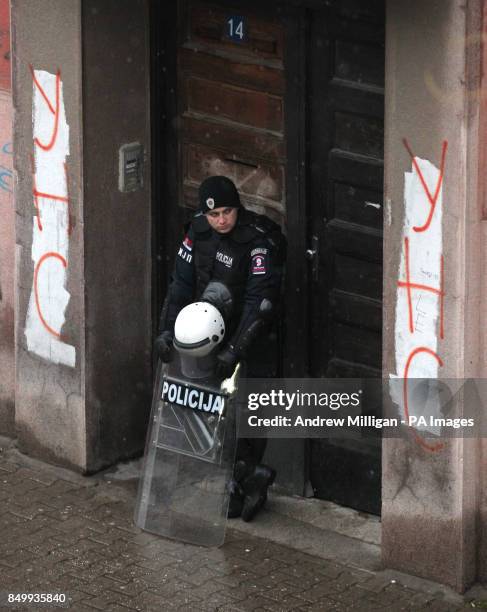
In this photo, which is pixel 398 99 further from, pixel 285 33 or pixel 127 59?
pixel 127 59

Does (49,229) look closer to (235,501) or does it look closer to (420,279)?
(235,501)

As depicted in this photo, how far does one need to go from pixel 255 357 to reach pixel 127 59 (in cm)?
180

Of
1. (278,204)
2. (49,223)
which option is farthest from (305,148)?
(49,223)

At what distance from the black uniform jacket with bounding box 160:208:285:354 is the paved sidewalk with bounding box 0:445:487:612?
109 cm

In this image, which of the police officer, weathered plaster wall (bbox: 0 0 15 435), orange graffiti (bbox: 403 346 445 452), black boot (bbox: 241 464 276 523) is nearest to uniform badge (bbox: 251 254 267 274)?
the police officer

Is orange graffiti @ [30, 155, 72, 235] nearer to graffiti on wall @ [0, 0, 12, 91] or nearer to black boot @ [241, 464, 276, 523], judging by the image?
graffiti on wall @ [0, 0, 12, 91]

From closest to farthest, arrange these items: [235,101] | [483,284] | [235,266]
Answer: [483,284] < [235,266] < [235,101]

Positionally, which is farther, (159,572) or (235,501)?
(235,501)

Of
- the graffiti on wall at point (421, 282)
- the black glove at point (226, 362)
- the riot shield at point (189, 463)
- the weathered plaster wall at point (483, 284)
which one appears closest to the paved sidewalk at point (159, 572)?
the riot shield at point (189, 463)

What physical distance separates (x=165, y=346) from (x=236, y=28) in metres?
1.75

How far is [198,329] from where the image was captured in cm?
774

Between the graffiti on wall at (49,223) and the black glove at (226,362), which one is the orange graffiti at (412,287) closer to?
the black glove at (226,362)

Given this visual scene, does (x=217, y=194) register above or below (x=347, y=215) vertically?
above

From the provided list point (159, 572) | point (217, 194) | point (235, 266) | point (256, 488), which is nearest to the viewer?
point (159, 572)
